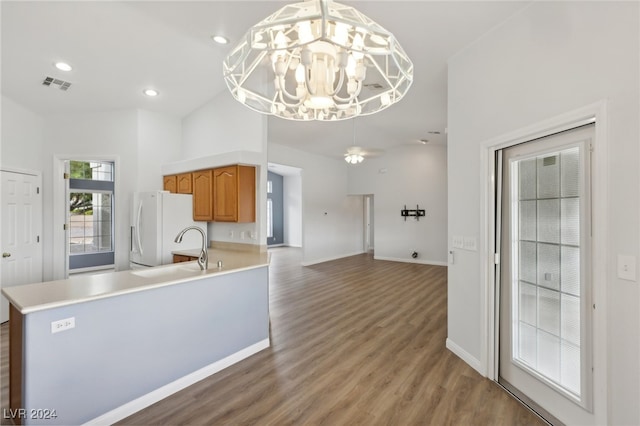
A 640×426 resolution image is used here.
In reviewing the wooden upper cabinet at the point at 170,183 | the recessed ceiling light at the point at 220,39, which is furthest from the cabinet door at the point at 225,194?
the recessed ceiling light at the point at 220,39

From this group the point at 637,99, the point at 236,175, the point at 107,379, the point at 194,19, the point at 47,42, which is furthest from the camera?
the point at 236,175

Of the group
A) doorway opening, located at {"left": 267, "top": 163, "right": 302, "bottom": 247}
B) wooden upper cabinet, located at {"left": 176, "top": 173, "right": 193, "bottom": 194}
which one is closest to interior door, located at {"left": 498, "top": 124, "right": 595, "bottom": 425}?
wooden upper cabinet, located at {"left": 176, "top": 173, "right": 193, "bottom": 194}

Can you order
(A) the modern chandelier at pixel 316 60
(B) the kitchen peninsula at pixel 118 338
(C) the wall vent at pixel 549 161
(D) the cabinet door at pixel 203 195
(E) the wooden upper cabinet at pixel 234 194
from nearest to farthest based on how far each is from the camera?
(A) the modern chandelier at pixel 316 60 < (B) the kitchen peninsula at pixel 118 338 < (C) the wall vent at pixel 549 161 < (E) the wooden upper cabinet at pixel 234 194 < (D) the cabinet door at pixel 203 195

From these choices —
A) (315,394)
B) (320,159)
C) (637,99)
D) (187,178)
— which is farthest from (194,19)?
(320,159)

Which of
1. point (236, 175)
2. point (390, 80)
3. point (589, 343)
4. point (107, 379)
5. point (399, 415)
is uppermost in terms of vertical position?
point (390, 80)

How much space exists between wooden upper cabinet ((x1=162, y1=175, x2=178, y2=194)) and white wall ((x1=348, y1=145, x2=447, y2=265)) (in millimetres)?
6205

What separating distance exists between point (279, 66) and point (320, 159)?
6955 mm

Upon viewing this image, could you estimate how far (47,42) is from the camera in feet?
9.67

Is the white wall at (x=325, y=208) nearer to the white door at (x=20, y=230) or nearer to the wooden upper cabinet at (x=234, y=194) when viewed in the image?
the wooden upper cabinet at (x=234, y=194)

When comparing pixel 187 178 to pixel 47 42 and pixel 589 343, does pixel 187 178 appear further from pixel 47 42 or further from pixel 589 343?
pixel 589 343

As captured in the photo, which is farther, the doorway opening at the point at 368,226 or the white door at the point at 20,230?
the doorway opening at the point at 368,226

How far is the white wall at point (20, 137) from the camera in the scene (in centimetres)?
371

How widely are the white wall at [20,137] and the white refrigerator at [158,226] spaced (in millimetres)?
1417

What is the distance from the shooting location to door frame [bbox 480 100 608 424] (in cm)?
167
